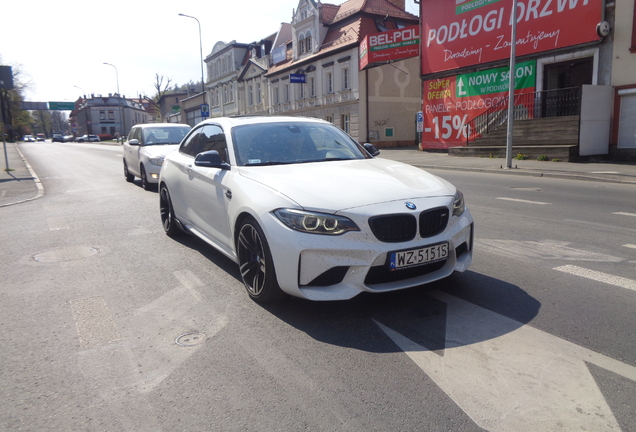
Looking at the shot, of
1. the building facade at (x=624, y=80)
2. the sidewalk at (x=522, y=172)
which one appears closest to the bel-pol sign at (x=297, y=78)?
the sidewalk at (x=522, y=172)

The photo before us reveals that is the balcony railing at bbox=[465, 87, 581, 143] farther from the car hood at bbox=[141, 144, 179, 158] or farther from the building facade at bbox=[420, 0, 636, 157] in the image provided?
the car hood at bbox=[141, 144, 179, 158]

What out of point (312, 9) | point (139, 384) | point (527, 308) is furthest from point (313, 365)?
point (312, 9)

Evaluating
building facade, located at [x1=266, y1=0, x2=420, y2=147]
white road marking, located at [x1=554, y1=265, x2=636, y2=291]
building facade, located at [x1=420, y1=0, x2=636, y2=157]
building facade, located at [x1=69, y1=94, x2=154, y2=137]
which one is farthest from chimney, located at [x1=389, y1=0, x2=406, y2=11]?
building facade, located at [x1=69, y1=94, x2=154, y2=137]

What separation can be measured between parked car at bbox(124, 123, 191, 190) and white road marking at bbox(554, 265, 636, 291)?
9.58m

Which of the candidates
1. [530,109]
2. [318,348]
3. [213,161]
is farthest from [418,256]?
[530,109]

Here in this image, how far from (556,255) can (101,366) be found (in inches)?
184

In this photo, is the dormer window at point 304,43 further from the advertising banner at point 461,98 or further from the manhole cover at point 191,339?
the manhole cover at point 191,339

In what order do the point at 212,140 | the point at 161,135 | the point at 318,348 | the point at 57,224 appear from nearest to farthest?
the point at 318,348, the point at 212,140, the point at 57,224, the point at 161,135

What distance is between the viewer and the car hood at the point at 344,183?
3758mm

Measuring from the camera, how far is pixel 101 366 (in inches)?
126

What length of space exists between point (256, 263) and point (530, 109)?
20.3 m

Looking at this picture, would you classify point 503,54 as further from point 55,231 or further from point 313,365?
point 313,365

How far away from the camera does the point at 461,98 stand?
25188 mm

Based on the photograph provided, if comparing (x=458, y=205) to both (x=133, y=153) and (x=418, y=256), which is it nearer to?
(x=418, y=256)
